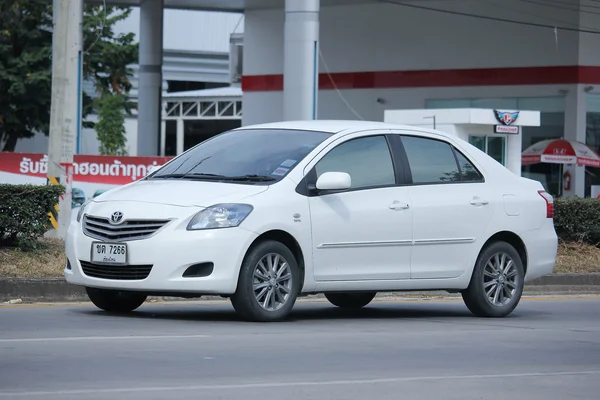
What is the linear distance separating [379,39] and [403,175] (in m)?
26.5

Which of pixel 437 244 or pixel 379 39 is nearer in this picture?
pixel 437 244

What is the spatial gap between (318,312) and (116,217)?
2.74 meters

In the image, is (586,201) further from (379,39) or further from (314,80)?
(379,39)

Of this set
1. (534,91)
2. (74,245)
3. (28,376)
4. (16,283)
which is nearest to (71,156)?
(16,283)

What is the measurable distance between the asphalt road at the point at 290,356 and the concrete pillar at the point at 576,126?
21.9 m

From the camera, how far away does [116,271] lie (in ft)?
31.9

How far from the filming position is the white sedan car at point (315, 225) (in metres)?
9.52

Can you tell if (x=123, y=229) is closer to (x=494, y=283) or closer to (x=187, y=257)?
(x=187, y=257)

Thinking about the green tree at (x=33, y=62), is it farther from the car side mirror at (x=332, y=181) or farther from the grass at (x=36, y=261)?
the car side mirror at (x=332, y=181)

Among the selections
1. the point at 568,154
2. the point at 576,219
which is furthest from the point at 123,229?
the point at 568,154

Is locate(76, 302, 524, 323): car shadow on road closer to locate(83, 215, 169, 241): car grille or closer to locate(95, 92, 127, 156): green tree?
locate(83, 215, 169, 241): car grille

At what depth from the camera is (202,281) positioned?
31.0ft

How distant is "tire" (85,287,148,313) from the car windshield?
1.07 metres

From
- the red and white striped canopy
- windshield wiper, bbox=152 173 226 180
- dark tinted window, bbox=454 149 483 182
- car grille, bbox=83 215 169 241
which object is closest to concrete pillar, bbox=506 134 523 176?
the red and white striped canopy
